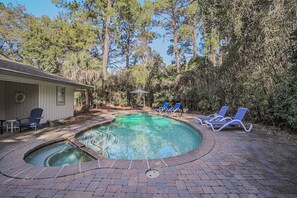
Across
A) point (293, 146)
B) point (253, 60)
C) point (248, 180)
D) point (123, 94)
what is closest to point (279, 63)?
point (253, 60)

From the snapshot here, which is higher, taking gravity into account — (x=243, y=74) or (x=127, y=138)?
(x=243, y=74)

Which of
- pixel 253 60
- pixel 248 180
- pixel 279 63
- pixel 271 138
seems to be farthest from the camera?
pixel 253 60

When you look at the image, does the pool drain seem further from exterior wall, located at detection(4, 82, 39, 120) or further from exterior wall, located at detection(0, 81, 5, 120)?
exterior wall, located at detection(0, 81, 5, 120)

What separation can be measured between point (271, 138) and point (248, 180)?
3852 millimetres

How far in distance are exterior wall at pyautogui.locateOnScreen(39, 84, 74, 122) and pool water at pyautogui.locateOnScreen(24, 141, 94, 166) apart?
3.80 metres

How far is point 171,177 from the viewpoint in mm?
3127

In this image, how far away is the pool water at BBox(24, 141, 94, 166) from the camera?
14.5 feet

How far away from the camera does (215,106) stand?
11.5 metres

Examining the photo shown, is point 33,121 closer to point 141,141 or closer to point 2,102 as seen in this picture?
point 2,102

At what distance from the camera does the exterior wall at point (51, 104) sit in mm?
8352

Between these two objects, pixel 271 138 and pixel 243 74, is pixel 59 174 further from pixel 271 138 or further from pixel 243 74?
pixel 243 74

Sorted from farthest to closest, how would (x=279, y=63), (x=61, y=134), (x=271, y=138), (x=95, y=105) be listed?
1. (x=95, y=105)
2. (x=279, y=63)
3. (x=61, y=134)
4. (x=271, y=138)

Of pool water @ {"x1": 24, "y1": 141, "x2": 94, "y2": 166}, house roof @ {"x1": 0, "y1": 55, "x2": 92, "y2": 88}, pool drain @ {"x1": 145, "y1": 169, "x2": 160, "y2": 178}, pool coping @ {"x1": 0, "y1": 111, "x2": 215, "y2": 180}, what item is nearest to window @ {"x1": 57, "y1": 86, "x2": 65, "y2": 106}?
house roof @ {"x1": 0, "y1": 55, "x2": 92, "y2": 88}

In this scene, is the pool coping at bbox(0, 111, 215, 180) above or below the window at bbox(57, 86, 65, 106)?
below
